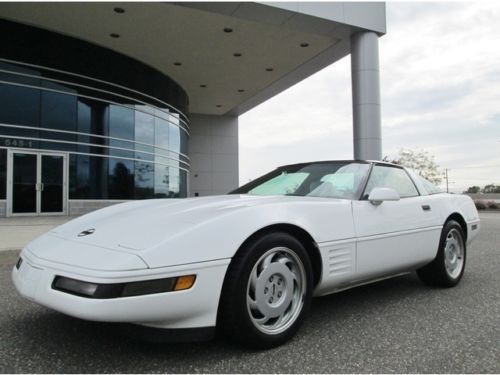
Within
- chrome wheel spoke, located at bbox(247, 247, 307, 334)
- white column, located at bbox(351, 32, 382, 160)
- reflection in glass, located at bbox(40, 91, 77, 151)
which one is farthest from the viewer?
reflection in glass, located at bbox(40, 91, 77, 151)

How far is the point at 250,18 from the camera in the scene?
1191 centimetres

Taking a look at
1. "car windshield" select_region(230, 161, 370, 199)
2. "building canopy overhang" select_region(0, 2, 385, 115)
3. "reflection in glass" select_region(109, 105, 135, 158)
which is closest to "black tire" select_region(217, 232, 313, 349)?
"car windshield" select_region(230, 161, 370, 199)

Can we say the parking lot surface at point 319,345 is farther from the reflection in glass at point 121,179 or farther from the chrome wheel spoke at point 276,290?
the reflection in glass at point 121,179

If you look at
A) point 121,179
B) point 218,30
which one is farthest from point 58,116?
point 218,30

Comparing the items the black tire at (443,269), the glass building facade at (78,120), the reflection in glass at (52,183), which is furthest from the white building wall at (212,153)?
the black tire at (443,269)

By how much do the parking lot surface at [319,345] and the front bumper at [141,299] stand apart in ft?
0.94

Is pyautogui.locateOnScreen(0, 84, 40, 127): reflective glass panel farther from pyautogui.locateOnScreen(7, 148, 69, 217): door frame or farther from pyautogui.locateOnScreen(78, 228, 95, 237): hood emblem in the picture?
pyautogui.locateOnScreen(78, 228, 95, 237): hood emblem

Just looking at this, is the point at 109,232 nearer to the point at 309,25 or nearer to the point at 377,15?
the point at 309,25

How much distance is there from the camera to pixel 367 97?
41.9 feet

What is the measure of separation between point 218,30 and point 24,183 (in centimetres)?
774

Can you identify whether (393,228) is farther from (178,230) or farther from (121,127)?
(121,127)

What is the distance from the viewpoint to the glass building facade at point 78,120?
12406mm

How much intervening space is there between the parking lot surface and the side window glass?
0.95m

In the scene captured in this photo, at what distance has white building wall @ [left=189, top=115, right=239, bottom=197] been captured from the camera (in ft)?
90.9
